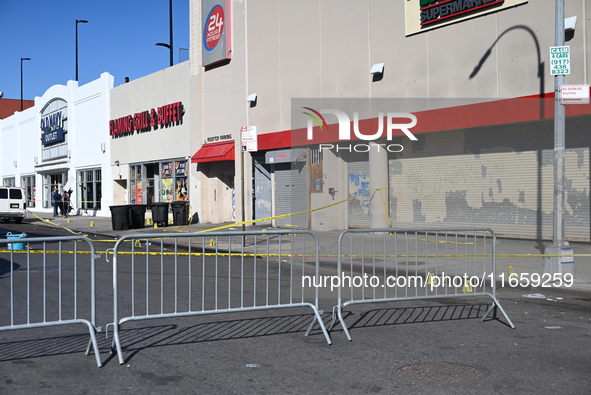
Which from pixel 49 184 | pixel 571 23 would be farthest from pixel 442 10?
pixel 49 184

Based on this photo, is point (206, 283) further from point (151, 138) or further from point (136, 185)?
point (136, 185)

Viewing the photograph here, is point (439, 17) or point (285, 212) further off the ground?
point (439, 17)

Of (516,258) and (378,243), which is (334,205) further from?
(516,258)

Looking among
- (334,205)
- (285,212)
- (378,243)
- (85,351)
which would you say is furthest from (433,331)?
(285,212)

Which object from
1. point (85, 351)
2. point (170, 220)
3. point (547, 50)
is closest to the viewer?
point (85, 351)

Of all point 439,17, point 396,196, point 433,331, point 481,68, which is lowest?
point 433,331

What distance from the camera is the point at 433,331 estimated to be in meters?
7.73

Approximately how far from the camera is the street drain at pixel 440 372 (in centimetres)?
578

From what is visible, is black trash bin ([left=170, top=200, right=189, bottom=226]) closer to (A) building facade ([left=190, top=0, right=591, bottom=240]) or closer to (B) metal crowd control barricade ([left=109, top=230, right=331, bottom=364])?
(A) building facade ([left=190, top=0, right=591, bottom=240])

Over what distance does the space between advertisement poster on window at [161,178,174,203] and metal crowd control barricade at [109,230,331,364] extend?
49.2 feet

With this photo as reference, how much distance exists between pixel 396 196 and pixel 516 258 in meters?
7.58

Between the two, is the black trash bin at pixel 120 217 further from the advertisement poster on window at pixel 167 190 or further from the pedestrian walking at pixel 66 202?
the pedestrian walking at pixel 66 202

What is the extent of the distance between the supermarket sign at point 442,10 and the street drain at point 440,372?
12.5 m

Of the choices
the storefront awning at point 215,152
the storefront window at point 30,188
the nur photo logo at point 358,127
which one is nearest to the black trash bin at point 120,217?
the storefront awning at point 215,152
